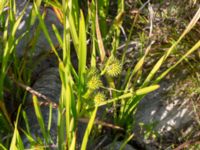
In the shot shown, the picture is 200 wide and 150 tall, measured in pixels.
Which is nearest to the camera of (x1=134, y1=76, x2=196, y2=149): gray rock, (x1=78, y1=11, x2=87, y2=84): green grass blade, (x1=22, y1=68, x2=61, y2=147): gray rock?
(x1=78, y1=11, x2=87, y2=84): green grass blade

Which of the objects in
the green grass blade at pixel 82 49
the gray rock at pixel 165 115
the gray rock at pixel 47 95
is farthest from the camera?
the gray rock at pixel 165 115

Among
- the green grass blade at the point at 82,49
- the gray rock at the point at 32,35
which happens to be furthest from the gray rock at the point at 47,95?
the green grass blade at the point at 82,49

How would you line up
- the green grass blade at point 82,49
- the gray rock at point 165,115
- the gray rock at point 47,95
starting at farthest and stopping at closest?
1. the gray rock at point 165,115
2. the gray rock at point 47,95
3. the green grass blade at point 82,49

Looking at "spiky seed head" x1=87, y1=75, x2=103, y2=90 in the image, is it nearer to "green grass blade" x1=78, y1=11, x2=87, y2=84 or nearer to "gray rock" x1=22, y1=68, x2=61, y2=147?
"green grass blade" x1=78, y1=11, x2=87, y2=84

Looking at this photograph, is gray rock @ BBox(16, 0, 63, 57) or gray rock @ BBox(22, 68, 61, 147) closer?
gray rock @ BBox(22, 68, 61, 147)

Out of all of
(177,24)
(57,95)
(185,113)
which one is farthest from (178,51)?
(57,95)

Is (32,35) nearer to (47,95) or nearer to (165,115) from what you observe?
(47,95)

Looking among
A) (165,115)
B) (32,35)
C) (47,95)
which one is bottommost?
(165,115)

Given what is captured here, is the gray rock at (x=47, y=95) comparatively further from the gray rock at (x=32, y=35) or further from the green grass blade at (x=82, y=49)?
the green grass blade at (x=82, y=49)

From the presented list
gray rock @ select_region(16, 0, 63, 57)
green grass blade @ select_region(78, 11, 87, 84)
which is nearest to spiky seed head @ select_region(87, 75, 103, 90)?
green grass blade @ select_region(78, 11, 87, 84)

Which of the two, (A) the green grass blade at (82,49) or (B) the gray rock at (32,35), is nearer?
(A) the green grass blade at (82,49)

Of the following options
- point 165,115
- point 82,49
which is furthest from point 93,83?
point 165,115

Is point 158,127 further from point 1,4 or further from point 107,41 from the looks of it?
point 1,4
